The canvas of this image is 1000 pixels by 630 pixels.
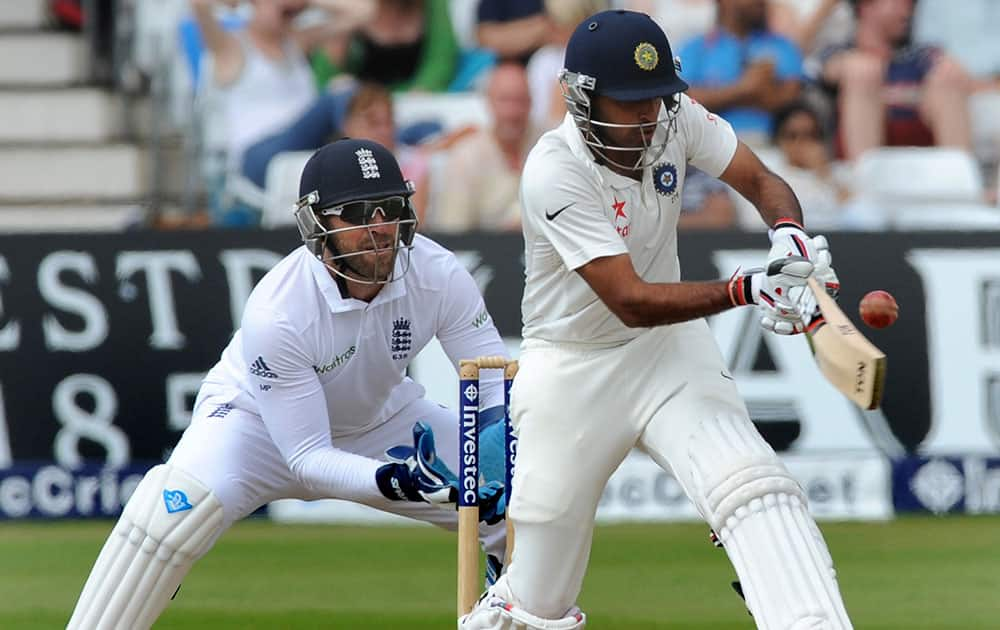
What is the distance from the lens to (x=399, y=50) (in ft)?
32.1

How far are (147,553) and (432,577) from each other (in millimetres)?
2174

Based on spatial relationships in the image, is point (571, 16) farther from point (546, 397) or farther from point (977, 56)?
point (546, 397)

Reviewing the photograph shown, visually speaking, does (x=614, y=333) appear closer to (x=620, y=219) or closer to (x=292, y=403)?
(x=620, y=219)

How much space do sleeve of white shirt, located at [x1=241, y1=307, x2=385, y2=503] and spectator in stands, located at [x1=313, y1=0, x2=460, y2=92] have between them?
5.61 meters

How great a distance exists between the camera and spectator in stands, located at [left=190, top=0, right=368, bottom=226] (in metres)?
9.51

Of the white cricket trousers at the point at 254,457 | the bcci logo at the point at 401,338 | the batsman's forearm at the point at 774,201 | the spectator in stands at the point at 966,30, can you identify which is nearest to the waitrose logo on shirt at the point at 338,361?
the bcci logo at the point at 401,338

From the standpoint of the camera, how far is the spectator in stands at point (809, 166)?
8.73 metres

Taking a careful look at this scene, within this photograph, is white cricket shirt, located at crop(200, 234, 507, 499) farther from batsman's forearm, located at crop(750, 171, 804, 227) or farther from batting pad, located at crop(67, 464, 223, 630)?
batsman's forearm, located at crop(750, 171, 804, 227)

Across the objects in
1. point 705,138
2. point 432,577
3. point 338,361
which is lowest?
point 432,577

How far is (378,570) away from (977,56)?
5377 millimetres

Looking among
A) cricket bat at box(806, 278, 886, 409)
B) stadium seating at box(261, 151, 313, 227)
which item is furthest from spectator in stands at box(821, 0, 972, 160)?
cricket bat at box(806, 278, 886, 409)

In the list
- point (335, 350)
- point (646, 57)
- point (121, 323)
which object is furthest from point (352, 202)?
point (121, 323)

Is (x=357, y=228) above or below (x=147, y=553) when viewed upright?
above

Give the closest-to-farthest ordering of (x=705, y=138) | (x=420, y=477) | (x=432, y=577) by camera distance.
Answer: (x=420, y=477) → (x=705, y=138) → (x=432, y=577)
